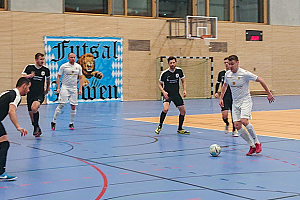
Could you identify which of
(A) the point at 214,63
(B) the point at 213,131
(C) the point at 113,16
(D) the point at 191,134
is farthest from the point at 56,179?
(A) the point at 214,63

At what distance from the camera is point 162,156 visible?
934cm

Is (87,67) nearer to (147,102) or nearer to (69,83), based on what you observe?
(147,102)

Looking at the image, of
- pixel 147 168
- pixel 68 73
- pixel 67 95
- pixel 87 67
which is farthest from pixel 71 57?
pixel 87 67

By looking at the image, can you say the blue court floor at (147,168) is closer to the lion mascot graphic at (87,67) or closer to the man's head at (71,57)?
the man's head at (71,57)

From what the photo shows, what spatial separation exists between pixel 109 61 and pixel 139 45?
2.34 metres

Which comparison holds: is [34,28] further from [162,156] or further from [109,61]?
[162,156]

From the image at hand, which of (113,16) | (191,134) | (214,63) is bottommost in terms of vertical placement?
(191,134)

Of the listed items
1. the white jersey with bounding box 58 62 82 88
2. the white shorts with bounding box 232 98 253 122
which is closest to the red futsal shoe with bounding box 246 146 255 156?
the white shorts with bounding box 232 98 253 122

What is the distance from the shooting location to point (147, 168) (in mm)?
8055

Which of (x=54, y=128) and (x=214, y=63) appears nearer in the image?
(x=54, y=128)

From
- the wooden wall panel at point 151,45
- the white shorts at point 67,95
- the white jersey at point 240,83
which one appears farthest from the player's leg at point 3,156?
the wooden wall panel at point 151,45

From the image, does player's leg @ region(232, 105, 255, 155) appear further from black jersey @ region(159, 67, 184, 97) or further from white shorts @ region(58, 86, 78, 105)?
white shorts @ region(58, 86, 78, 105)

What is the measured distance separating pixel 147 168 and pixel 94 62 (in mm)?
23155

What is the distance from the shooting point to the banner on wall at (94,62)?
29.1 m
